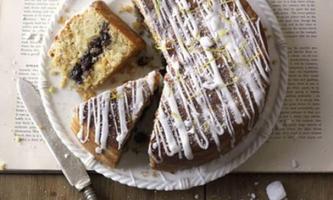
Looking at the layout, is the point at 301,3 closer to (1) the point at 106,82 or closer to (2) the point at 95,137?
(1) the point at 106,82

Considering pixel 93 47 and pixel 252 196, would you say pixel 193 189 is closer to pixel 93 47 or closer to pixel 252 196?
pixel 252 196

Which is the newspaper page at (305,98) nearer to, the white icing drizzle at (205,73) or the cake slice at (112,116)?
the white icing drizzle at (205,73)

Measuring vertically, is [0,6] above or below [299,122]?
above

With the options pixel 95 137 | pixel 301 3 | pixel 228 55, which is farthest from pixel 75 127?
pixel 301 3

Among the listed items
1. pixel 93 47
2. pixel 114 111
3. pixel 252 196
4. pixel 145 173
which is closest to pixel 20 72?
pixel 93 47

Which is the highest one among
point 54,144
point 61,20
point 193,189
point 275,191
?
point 61,20

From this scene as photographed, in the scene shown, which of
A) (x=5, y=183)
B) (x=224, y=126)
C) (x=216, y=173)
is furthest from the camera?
(x=5, y=183)
